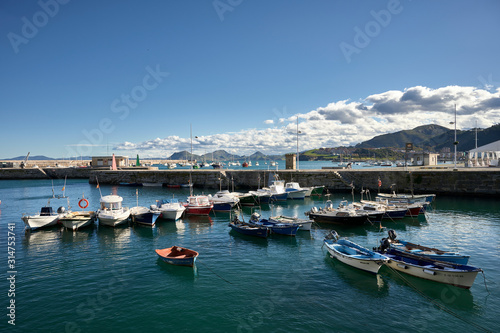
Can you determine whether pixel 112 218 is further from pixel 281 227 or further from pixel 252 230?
pixel 281 227

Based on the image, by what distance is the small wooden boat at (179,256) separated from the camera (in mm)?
17828

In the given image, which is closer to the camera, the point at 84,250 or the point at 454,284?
the point at 454,284

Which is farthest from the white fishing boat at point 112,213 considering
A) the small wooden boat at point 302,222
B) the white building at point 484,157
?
the white building at point 484,157

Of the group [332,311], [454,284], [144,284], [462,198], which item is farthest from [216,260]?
[462,198]

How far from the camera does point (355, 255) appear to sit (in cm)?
1766

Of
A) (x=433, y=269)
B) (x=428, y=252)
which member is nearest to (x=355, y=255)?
(x=433, y=269)

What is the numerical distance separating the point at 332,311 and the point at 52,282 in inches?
608

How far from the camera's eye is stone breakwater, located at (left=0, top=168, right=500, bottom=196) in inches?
1797

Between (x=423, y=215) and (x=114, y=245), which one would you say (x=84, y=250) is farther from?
(x=423, y=215)

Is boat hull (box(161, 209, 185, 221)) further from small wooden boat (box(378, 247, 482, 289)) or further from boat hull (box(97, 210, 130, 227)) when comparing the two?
small wooden boat (box(378, 247, 482, 289))

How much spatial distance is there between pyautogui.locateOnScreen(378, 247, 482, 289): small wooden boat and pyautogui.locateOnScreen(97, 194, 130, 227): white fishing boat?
25.0 metres

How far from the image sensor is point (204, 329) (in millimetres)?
11602

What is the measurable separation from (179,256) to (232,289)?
5356 mm

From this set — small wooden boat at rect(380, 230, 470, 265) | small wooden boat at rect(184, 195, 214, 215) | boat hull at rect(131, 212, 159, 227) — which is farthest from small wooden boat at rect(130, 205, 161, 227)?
small wooden boat at rect(380, 230, 470, 265)
